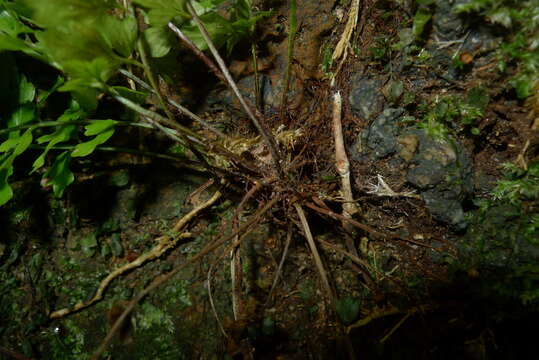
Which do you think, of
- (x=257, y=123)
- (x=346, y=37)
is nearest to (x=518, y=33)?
(x=346, y=37)

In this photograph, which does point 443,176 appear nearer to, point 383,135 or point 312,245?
point 383,135

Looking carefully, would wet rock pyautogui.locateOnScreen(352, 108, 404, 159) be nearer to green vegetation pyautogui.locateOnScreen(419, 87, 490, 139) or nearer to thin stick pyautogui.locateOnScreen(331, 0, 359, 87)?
green vegetation pyautogui.locateOnScreen(419, 87, 490, 139)

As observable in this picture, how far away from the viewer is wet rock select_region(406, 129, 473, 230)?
1.27 meters

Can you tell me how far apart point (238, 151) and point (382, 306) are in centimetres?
94

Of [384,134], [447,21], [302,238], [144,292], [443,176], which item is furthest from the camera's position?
[302,238]

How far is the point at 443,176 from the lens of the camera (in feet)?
4.17

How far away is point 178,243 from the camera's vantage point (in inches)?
64.7

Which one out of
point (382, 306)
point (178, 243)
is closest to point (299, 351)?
point (382, 306)

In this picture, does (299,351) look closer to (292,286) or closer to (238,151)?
(292,286)

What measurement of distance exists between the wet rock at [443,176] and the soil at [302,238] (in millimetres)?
15

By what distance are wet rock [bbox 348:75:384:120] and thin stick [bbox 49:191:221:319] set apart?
81 cm

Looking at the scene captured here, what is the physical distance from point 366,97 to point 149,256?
1322 millimetres

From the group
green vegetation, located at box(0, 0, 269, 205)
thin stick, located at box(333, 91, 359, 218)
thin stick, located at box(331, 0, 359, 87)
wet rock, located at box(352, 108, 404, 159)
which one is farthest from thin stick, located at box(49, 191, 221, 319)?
thin stick, located at box(331, 0, 359, 87)

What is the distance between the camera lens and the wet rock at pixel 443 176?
1.27m
